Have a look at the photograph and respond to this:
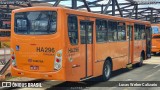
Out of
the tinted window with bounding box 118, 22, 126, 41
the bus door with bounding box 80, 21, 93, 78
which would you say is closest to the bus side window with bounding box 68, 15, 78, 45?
the bus door with bounding box 80, 21, 93, 78

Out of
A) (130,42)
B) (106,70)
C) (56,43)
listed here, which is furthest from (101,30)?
(130,42)

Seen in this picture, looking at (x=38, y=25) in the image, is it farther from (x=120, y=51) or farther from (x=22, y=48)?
(x=120, y=51)

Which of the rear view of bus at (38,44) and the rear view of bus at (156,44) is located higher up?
the rear view of bus at (38,44)

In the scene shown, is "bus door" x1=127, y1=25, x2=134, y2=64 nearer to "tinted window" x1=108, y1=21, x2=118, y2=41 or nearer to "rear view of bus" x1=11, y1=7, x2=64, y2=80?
"tinted window" x1=108, y1=21, x2=118, y2=41

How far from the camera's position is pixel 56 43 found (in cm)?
995

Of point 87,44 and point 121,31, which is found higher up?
point 121,31

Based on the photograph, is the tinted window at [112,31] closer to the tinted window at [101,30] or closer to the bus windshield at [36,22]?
the tinted window at [101,30]

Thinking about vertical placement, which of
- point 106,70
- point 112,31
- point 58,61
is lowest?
point 106,70

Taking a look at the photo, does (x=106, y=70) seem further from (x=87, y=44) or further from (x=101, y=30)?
(x=87, y=44)

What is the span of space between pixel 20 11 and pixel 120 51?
240 inches

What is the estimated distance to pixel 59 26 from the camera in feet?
32.6

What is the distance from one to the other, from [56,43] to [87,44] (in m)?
1.84

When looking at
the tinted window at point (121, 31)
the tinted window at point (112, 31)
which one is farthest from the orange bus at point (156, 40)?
the tinted window at point (112, 31)

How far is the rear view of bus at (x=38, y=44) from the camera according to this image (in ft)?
32.6
